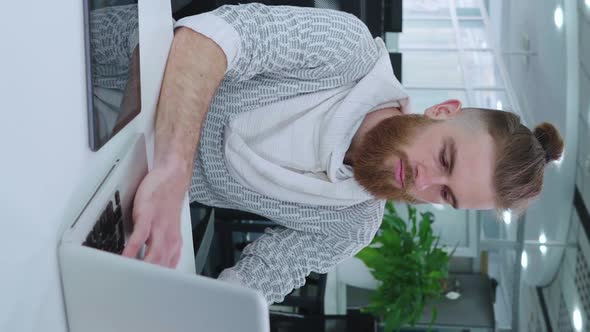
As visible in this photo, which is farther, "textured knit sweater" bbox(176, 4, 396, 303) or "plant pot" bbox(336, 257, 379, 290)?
"plant pot" bbox(336, 257, 379, 290)

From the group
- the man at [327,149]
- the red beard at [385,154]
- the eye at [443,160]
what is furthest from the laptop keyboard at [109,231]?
the eye at [443,160]

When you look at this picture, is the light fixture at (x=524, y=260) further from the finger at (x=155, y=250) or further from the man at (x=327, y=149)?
the finger at (x=155, y=250)

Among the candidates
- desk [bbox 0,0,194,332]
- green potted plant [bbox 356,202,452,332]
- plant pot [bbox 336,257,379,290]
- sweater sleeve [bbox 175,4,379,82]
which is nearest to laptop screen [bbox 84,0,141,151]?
desk [bbox 0,0,194,332]

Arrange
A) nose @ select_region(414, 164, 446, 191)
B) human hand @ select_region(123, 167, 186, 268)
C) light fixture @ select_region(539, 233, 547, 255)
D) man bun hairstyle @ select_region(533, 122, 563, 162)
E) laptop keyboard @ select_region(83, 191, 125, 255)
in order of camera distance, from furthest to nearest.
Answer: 1. light fixture @ select_region(539, 233, 547, 255)
2. man bun hairstyle @ select_region(533, 122, 563, 162)
3. nose @ select_region(414, 164, 446, 191)
4. human hand @ select_region(123, 167, 186, 268)
5. laptop keyboard @ select_region(83, 191, 125, 255)

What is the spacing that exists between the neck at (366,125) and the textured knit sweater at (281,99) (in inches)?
3.5

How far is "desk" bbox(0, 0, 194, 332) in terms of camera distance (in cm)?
55

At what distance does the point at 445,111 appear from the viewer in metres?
1.61

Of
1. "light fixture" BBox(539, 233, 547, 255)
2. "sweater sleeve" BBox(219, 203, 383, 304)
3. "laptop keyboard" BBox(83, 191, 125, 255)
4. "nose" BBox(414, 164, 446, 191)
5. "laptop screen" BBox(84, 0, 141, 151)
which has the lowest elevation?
"light fixture" BBox(539, 233, 547, 255)

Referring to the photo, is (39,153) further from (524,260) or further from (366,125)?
(524,260)

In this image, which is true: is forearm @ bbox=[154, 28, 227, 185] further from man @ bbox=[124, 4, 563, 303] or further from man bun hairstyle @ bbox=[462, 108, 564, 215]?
man bun hairstyle @ bbox=[462, 108, 564, 215]

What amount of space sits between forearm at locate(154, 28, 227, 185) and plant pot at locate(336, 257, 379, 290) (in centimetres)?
289

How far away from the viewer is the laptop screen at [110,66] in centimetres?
74

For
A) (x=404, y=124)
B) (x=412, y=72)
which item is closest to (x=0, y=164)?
(x=404, y=124)

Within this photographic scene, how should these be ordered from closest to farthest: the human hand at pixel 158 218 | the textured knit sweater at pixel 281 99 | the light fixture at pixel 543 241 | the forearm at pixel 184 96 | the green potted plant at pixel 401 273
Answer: the human hand at pixel 158 218 → the forearm at pixel 184 96 → the textured knit sweater at pixel 281 99 → the light fixture at pixel 543 241 → the green potted plant at pixel 401 273
